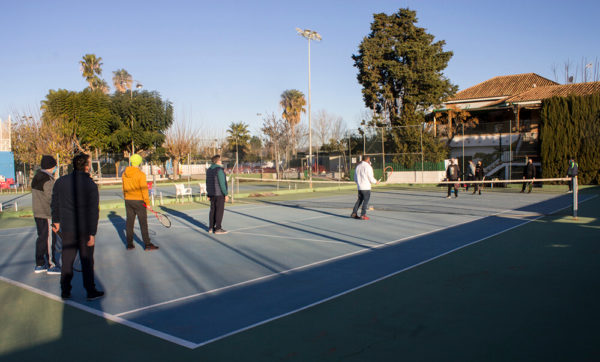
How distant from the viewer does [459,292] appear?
19.7 ft

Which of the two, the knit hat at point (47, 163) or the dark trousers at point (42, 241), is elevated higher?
the knit hat at point (47, 163)

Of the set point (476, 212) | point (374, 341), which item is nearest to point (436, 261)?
point (374, 341)

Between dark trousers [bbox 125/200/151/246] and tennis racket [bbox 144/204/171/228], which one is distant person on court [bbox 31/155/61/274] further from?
tennis racket [bbox 144/204/171/228]

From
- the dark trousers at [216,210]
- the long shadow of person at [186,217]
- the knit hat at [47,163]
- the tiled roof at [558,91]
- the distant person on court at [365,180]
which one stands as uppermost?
the tiled roof at [558,91]

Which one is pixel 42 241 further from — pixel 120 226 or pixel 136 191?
pixel 120 226

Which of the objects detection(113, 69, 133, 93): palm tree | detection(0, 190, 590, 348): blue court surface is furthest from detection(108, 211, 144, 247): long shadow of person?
detection(113, 69, 133, 93): palm tree

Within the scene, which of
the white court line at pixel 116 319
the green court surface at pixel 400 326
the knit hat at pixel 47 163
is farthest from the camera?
the knit hat at pixel 47 163

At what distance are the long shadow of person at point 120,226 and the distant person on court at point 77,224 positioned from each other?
4.23 meters

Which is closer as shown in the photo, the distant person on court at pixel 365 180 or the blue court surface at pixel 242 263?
the blue court surface at pixel 242 263

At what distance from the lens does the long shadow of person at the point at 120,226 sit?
11000 mm

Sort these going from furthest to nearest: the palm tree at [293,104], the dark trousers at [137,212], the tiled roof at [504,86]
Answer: the palm tree at [293,104] < the tiled roof at [504,86] < the dark trousers at [137,212]

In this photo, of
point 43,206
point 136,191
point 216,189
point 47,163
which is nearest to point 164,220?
point 216,189

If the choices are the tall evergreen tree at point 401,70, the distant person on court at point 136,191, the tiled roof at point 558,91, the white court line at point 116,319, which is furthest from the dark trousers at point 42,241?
the tiled roof at point 558,91

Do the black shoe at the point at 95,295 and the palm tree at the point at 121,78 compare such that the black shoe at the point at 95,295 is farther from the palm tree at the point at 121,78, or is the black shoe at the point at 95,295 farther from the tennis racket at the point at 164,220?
the palm tree at the point at 121,78
